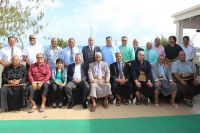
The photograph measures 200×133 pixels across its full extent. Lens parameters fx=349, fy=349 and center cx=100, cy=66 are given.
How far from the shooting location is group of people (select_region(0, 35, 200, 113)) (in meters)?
7.78

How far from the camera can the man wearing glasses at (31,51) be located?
8078 millimetres

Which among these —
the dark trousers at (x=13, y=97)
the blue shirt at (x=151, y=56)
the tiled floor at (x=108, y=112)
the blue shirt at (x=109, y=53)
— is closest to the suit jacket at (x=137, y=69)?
the blue shirt at (x=151, y=56)

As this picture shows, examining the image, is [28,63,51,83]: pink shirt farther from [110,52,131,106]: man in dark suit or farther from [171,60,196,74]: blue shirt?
[171,60,196,74]: blue shirt

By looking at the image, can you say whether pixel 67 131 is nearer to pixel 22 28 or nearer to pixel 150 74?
pixel 150 74

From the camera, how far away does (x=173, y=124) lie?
267 inches

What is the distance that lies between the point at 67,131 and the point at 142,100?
262 cm

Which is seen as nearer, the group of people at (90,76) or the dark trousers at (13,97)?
the dark trousers at (13,97)

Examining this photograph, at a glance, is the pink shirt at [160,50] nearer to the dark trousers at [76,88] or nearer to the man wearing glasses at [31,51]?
the dark trousers at [76,88]

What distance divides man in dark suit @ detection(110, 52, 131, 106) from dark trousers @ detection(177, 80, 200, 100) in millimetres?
1185

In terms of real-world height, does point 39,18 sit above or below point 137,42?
above

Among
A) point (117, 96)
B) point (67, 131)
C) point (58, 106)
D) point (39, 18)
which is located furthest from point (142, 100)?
point (39, 18)

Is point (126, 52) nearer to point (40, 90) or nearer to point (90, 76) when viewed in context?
point (90, 76)

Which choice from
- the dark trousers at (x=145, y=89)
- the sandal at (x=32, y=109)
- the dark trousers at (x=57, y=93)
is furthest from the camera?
the dark trousers at (x=145, y=89)

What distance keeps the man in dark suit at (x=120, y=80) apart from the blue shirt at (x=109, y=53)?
0.22 m
